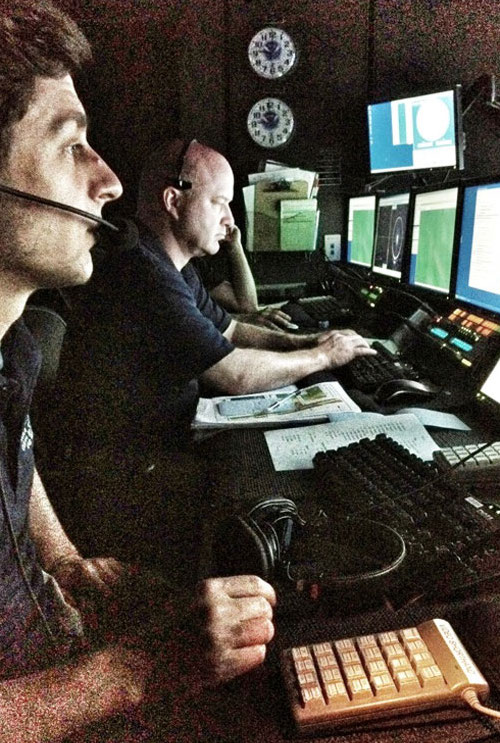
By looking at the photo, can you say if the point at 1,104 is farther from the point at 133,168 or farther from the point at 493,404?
the point at 133,168

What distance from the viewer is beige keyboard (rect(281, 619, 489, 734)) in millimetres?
500

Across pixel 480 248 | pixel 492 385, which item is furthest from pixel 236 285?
pixel 492 385

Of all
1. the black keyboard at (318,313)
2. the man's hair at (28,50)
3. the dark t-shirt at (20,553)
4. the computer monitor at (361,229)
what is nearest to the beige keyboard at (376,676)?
the dark t-shirt at (20,553)

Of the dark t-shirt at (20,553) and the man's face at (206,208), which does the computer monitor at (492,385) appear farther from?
the man's face at (206,208)

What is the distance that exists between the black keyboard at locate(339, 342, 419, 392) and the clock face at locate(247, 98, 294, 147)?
7.09 ft

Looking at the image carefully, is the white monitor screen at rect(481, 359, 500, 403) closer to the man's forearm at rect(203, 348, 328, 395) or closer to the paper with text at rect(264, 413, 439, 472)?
the paper with text at rect(264, 413, 439, 472)

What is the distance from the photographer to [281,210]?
3.12 m

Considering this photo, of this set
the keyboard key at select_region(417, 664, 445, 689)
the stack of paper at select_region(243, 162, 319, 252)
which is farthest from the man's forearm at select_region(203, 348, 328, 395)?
the stack of paper at select_region(243, 162, 319, 252)

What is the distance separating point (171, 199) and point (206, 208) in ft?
0.39

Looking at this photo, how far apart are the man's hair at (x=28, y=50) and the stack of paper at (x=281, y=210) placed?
2.16m

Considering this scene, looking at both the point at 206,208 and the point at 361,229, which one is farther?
the point at 361,229

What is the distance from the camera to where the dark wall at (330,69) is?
11.1 ft

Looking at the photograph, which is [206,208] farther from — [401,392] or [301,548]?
[301,548]

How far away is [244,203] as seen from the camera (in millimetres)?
3291
